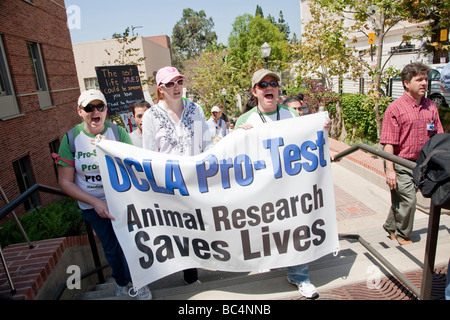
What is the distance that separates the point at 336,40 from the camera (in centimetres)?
902

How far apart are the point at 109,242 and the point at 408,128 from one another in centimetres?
318

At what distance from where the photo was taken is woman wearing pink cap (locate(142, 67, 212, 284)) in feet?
10.1

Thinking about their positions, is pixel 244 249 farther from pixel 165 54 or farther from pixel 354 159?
pixel 165 54

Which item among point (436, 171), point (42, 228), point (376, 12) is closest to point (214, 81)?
point (376, 12)

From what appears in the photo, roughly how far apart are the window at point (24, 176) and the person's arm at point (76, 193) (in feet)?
28.2

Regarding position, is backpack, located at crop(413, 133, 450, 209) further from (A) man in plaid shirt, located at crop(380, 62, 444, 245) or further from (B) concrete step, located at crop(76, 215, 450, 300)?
(A) man in plaid shirt, located at crop(380, 62, 444, 245)

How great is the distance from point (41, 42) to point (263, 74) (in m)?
12.1

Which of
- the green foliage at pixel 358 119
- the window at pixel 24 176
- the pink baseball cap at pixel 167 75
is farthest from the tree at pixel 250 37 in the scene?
the pink baseball cap at pixel 167 75

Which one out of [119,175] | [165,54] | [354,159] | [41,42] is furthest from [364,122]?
[165,54]

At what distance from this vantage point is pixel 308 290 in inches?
105

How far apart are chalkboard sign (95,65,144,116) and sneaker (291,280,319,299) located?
8347 millimetres
